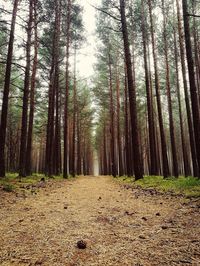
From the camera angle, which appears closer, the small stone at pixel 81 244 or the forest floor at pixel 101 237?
the forest floor at pixel 101 237

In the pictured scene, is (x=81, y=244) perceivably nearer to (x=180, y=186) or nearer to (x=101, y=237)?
(x=101, y=237)

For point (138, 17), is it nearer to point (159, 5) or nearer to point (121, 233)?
point (159, 5)

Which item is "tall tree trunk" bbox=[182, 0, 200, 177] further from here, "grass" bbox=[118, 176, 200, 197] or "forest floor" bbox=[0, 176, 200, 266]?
"forest floor" bbox=[0, 176, 200, 266]

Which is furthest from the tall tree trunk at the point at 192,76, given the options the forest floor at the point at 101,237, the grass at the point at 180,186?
the forest floor at the point at 101,237

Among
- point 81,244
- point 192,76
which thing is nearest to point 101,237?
point 81,244

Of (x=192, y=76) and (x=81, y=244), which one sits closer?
(x=81, y=244)

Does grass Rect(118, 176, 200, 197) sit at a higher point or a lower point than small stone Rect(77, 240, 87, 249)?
higher

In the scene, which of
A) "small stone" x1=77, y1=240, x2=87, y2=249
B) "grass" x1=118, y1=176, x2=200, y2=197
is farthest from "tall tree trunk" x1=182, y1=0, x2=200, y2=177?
"small stone" x1=77, y1=240, x2=87, y2=249

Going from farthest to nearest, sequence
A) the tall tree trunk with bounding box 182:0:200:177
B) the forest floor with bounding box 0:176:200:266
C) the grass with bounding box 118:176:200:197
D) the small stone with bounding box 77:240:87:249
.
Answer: the tall tree trunk with bounding box 182:0:200:177
the grass with bounding box 118:176:200:197
the small stone with bounding box 77:240:87:249
the forest floor with bounding box 0:176:200:266

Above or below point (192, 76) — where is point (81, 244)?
below

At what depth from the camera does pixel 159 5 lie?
18.2 metres

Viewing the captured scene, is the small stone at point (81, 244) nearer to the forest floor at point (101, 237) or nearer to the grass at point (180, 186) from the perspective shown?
the forest floor at point (101, 237)

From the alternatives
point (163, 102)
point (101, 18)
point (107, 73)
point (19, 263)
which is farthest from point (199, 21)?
point (19, 263)

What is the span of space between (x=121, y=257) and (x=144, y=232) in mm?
981
